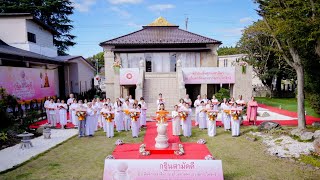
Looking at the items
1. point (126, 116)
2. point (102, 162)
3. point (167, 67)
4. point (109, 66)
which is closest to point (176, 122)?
point (126, 116)

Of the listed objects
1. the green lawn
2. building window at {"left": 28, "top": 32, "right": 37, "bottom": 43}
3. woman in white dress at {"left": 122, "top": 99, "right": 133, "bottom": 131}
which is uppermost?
building window at {"left": 28, "top": 32, "right": 37, "bottom": 43}

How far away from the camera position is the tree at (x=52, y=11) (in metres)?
36.8

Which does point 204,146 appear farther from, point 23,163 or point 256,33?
point 256,33

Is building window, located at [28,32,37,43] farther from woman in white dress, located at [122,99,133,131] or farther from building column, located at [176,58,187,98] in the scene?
woman in white dress, located at [122,99,133,131]

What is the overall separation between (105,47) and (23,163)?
1824 centimetres

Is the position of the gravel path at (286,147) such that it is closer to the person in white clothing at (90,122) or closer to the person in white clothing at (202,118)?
the person in white clothing at (202,118)

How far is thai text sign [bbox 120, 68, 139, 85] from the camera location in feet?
74.7

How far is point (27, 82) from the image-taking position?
813 inches

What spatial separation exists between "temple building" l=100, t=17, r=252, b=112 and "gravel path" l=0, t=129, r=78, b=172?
800 centimetres

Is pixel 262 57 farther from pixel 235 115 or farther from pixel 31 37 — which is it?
pixel 31 37

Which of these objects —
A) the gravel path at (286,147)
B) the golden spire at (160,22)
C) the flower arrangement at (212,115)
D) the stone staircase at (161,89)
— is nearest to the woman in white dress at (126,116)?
the flower arrangement at (212,115)

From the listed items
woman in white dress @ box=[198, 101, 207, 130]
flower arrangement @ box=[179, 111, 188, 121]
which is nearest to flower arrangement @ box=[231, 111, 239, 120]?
woman in white dress @ box=[198, 101, 207, 130]

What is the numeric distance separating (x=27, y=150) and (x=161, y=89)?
41.4 feet

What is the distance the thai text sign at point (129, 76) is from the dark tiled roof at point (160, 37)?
14.0 feet
